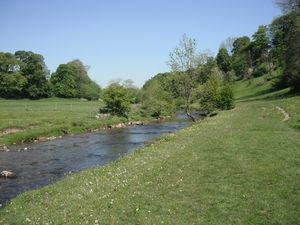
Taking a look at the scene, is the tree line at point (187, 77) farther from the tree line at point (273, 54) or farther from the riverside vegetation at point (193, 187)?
the riverside vegetation at point (193, 187)

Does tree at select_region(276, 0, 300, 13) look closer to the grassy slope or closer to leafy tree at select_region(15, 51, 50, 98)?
the grassy slope

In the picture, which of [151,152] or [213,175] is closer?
[213,175]

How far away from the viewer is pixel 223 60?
159000 mm

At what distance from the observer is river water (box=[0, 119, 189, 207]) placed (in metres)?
24.5

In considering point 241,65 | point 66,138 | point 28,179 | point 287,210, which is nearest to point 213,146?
point 287,210

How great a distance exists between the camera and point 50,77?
144000mm

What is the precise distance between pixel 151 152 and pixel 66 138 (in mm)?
27253

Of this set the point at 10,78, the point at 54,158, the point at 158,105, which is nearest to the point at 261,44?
the point at 158,105

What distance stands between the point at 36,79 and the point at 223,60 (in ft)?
263

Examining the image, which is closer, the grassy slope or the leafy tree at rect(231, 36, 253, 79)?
the grassy slope

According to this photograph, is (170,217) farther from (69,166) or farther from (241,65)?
(241,65)

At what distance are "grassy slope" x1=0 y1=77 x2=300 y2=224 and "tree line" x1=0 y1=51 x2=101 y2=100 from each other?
108m

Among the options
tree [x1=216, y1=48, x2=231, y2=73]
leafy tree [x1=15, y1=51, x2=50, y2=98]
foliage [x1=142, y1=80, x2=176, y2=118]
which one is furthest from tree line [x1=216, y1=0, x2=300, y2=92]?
leafy tree [x1=15, y1=51, x2=50, y2=98]

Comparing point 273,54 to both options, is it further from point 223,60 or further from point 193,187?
point 193,187
